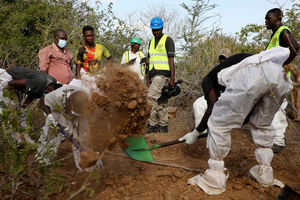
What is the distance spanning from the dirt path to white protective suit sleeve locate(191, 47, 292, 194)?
0.58 ft

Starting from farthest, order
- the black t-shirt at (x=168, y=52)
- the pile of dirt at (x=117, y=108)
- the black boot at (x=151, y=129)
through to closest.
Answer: the black boot at (x=151, y=129), the black t-shirt at (x=168, y=52), the pile of dirt at (x=117, y=108)

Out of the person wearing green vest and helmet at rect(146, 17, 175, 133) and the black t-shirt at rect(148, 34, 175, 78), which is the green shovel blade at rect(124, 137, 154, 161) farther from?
the black t-shirt at rect(148, 34, 175, 78)

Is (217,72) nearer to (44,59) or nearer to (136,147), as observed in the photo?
(136,147)

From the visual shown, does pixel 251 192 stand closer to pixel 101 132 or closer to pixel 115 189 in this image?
pixel 115 189

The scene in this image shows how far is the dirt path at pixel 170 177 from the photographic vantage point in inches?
94.1

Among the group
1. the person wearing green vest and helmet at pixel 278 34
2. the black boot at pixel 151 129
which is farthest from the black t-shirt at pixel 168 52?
the person wearing green vest and helmet at pixel 278 34

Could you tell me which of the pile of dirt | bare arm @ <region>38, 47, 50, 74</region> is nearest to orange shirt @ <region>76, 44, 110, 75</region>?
bare arm @ <region>38, 47, 50, 74</region>

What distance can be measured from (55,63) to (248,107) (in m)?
3.33

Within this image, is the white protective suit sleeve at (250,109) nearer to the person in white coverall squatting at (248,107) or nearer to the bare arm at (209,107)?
the person in white coverall squatting at (248,107)

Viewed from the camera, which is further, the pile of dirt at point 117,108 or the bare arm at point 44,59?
the bare arm at point 44,59

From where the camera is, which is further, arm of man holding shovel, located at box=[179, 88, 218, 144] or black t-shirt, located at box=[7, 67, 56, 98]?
black t-shirt, located at box=[7, 67, 56, 98]

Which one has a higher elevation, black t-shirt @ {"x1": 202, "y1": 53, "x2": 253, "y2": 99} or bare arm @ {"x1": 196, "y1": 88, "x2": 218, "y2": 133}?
black t-shirt @ {"x1": 202, "y1": 53, "x2": 253, "y2": 99}

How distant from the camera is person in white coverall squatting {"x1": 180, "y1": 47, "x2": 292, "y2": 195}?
6.86ft

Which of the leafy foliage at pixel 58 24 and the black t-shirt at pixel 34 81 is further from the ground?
the leafy foliage at pixel 58 24
